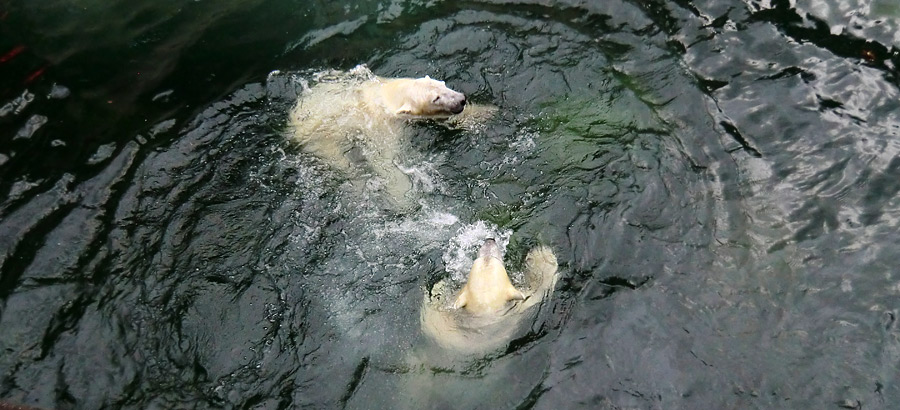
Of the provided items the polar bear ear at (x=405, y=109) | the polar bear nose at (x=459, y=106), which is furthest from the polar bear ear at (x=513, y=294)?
the polar bear ear at (x=405, y=109)

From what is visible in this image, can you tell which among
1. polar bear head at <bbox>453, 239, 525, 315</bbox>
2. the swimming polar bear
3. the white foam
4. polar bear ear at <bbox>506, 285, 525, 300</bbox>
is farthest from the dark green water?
polar bear head at <bbox>453, 239, 525, 315</bbox>

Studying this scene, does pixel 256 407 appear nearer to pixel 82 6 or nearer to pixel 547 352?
pixel 547 352

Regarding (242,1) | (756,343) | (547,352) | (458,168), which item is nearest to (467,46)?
(458,168)

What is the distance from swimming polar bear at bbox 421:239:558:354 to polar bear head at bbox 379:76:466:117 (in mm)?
2213

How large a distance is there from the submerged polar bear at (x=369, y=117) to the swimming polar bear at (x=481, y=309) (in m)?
1.74

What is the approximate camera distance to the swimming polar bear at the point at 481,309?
582 centimetres

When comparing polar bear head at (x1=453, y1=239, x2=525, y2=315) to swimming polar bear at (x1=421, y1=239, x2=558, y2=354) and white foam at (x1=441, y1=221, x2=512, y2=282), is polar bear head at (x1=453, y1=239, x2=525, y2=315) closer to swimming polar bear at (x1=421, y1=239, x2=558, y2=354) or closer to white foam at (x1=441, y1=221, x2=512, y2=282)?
swimming polar bear at (x1=421, y1=239, x2=558, y2=354)

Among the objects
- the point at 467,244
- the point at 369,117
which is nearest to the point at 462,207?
the point at 467,244

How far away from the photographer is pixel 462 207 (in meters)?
6.89

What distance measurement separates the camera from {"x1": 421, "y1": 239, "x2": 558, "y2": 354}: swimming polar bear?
5.82 meters

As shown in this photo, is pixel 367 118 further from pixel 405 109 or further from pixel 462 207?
pixel 462 207

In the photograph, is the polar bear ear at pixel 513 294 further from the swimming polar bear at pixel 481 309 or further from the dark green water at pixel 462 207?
the dark green water at pixel 462 207

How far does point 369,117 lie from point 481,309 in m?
3.02

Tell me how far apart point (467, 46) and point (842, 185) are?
4.65 meters
